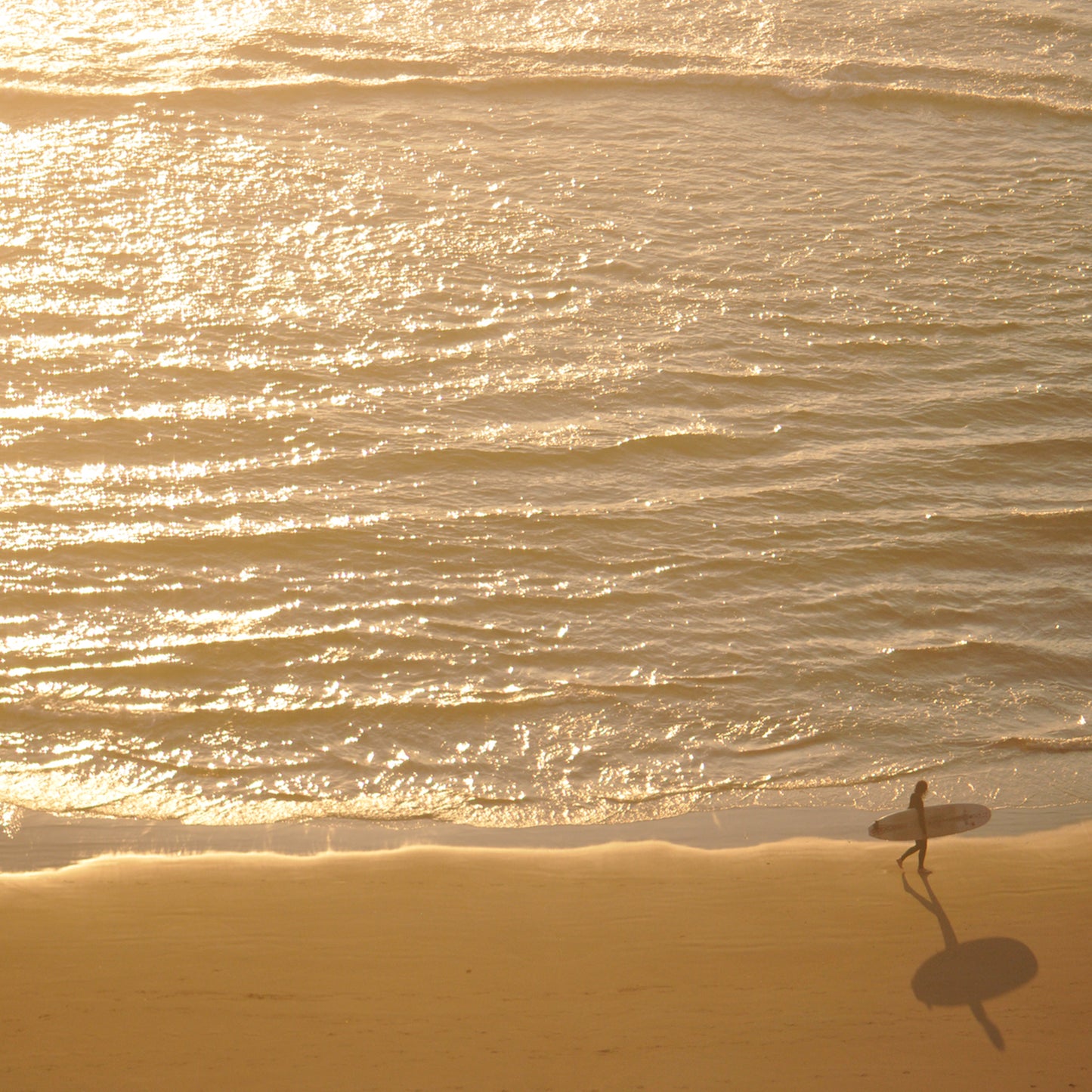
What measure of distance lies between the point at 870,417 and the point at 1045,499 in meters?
1.62

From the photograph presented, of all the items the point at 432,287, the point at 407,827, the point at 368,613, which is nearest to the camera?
the point at 407,827

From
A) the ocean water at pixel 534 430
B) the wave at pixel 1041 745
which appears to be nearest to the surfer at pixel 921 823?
the ocean water at pixel 534 430

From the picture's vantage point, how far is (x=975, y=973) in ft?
21.5

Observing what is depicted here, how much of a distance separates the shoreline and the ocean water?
0.10 m

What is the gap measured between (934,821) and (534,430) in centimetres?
525

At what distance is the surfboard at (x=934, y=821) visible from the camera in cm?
678

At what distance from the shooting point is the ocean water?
8148 millimetres

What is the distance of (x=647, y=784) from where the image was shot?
788 cm

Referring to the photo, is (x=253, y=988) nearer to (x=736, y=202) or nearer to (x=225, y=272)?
(x=225, y=272)

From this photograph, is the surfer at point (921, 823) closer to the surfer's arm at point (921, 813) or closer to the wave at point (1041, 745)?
the surfer's arm at point (921, 813)

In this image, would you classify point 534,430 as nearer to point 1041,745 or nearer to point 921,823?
point 1041,745

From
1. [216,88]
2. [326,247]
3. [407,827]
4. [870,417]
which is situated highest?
[216,88]

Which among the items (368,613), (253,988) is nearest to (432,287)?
(368,613)

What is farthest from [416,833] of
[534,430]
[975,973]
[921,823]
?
[534,430]
